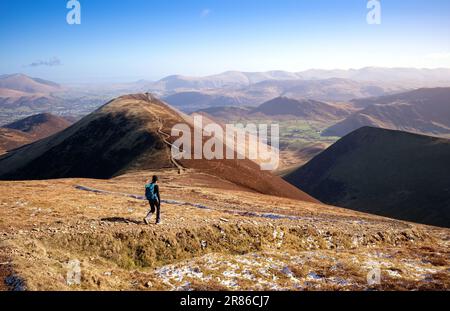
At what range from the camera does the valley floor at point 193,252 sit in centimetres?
1816

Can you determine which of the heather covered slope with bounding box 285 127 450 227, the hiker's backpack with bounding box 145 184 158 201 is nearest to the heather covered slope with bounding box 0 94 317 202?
the heather covered slope with bounding box 285 127 450 227

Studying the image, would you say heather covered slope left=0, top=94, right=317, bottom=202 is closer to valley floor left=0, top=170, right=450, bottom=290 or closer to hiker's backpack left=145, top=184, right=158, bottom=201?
valley floor left=0, top=170, right=450, bottom=290

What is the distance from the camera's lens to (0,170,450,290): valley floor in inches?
715

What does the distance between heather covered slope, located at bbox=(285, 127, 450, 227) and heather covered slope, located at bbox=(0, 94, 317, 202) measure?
3732 cm

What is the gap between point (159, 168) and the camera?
77.1m

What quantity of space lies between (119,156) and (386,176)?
107 metres

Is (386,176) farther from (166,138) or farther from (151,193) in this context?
(151,193)

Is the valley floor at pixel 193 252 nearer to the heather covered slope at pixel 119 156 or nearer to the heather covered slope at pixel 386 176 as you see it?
the heather covered slope at pixel 119 156

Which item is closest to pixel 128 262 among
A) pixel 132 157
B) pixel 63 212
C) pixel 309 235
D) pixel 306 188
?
pixel 63 212

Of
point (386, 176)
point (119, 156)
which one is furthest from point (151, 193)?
point (386, 176)

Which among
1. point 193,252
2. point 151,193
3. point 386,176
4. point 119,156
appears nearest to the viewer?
point 193,252

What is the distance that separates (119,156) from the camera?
316 feet
